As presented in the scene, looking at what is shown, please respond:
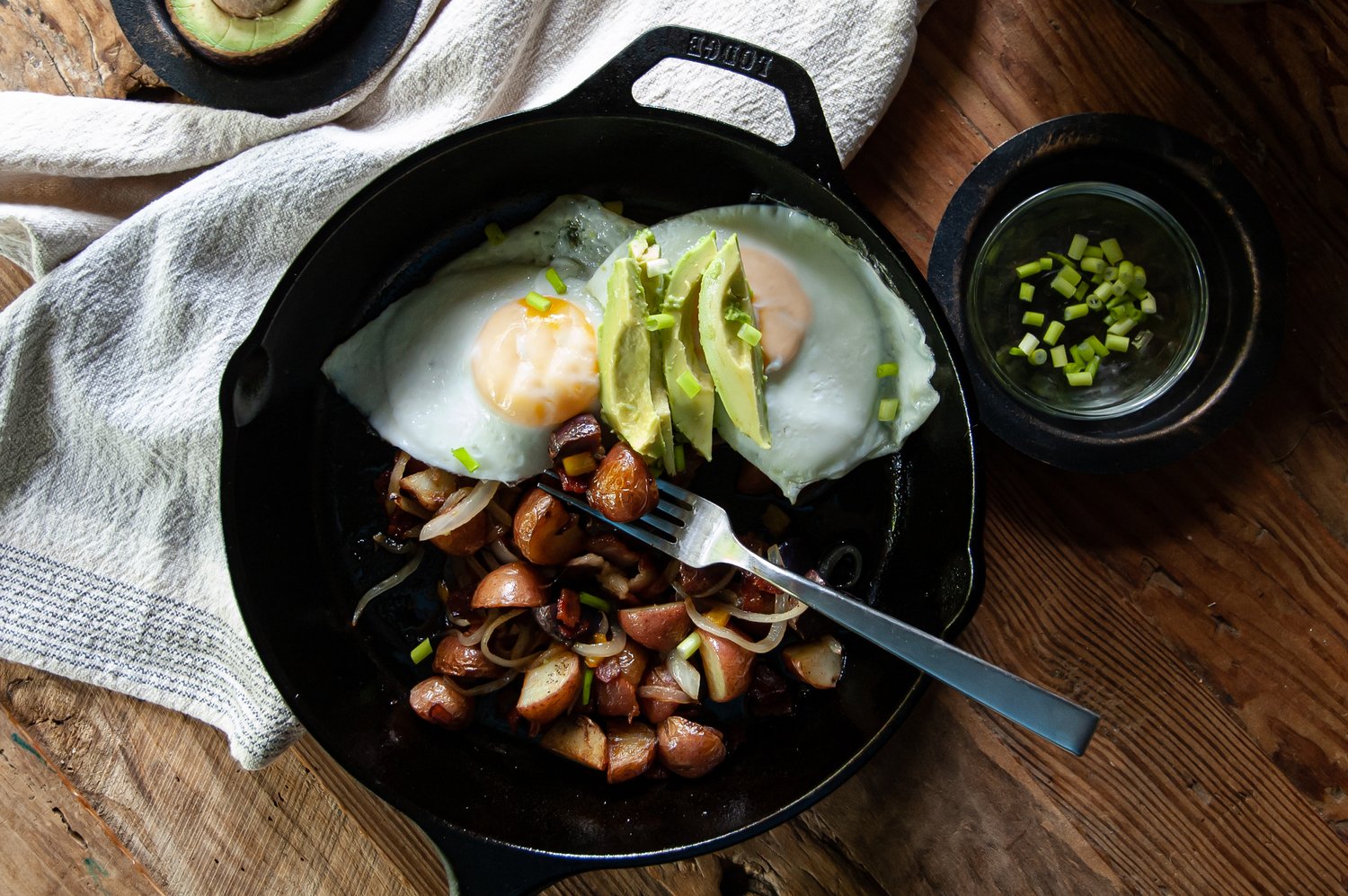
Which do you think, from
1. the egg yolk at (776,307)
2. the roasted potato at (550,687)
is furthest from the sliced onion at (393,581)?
the egg yolk at (776,307)

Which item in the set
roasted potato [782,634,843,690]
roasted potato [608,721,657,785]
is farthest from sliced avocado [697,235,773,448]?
roasted potato [608,721,657,785]

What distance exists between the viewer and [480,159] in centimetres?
205

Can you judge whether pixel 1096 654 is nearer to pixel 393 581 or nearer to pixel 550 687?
pixel 550 687

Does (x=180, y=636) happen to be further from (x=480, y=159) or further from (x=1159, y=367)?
(x=1159, y=367)

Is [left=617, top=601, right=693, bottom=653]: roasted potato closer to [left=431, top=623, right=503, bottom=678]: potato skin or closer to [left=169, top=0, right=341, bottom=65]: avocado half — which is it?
[left=431, top=623, right=503, bottom=678]: potato skin

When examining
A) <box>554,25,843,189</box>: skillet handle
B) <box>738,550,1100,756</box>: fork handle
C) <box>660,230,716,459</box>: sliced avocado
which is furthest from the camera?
<box>660,230,716,459</box>: sliced avocado

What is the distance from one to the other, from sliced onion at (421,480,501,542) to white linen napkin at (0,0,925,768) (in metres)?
0.51

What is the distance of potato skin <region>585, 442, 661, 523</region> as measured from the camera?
186cm

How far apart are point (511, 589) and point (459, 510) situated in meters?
0.21

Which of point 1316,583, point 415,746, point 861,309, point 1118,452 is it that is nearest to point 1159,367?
point 1118,452

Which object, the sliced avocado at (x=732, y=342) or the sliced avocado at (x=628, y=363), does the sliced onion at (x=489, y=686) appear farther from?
the sliced avocado at (x=732, y=342)

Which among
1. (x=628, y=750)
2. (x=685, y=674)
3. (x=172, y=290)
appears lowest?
(x=628, y=750)

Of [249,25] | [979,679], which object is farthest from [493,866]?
[249,25]

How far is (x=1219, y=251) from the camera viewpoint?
2.21 meters
